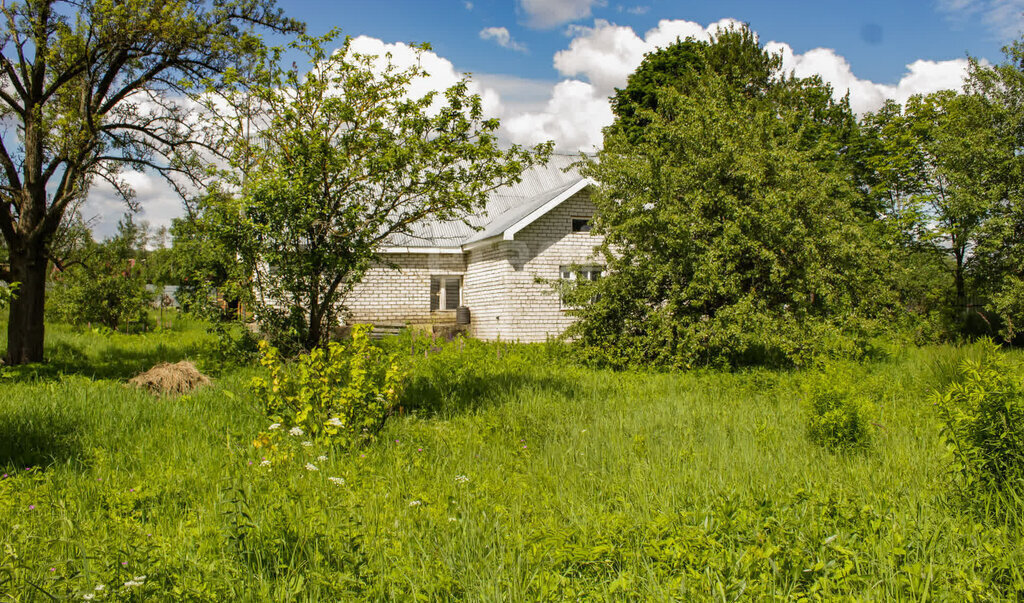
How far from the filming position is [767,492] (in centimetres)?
435

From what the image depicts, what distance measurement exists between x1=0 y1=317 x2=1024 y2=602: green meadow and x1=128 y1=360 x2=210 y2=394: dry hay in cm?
60

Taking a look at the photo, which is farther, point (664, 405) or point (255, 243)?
point (664, 405)

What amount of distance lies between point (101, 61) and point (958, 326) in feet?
81.2

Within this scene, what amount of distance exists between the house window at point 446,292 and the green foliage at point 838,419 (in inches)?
646

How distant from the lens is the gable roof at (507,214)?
19.0m

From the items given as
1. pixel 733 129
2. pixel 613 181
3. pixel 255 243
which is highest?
pixel 733 129

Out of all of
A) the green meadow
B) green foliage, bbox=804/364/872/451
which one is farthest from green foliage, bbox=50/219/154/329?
green foliage, bbox=804/364/872/451

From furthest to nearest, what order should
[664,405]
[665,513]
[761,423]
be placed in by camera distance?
1. [664,405]
2. [761,423]
3. [665,513]

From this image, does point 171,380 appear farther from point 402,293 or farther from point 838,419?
point 402,293

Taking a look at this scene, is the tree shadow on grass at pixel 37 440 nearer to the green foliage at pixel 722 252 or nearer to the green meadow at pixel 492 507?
the green meadow at pixel 492 507

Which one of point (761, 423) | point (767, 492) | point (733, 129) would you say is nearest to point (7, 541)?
point (767, 492)

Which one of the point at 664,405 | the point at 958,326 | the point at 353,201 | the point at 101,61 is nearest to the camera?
the point at 353,201

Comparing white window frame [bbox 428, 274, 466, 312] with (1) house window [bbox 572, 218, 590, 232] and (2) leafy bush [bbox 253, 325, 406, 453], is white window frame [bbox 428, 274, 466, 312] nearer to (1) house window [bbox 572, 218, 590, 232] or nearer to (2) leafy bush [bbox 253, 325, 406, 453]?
(1) house window [bbox 572, 218, 590, 232]

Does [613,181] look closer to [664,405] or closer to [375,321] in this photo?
[664,405]
